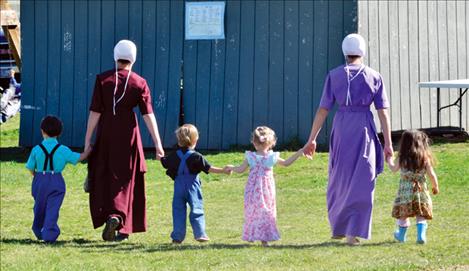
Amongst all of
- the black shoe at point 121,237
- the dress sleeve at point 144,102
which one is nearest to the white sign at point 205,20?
the dress sleeve at point 144,102

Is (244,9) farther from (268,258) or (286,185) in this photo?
(268,258)

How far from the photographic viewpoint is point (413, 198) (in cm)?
1005

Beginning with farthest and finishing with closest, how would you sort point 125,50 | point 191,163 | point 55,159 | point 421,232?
point 55,159 → point 125,50 → point 191,163 → point 421,232

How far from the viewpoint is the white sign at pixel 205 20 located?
57.8ft

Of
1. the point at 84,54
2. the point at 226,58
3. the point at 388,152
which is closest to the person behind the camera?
the point at 388,152

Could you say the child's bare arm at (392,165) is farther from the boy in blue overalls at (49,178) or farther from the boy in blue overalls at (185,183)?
the boy in blue overalls at (49,178)

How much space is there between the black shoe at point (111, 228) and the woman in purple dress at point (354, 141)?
187 cm

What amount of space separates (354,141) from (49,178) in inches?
115

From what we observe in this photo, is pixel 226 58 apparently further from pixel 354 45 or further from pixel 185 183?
pixel 354 45

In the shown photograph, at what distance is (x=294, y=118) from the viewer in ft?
57.5

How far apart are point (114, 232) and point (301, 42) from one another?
23.3 ft

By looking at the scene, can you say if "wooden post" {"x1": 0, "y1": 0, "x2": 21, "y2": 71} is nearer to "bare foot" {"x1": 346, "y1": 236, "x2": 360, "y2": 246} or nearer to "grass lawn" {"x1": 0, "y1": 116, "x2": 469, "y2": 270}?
"grass lawn" {"x1": 0, "y1": 116, "x2": 469, "y2": 270}

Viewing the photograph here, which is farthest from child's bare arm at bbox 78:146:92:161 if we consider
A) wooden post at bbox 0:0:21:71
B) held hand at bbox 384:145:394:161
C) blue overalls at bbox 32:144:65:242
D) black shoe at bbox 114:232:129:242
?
wooden post at bbox 0:0:21:71

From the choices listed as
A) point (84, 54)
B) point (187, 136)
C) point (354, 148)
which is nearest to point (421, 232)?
point (354, 148)
